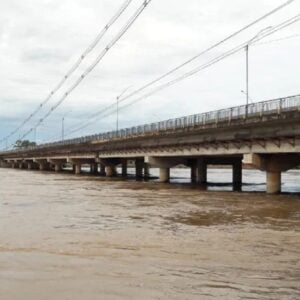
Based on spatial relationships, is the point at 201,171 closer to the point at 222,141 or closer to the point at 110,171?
the point at 222,141

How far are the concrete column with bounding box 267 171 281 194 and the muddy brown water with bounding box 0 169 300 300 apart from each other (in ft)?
53.2

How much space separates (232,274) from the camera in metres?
11.5

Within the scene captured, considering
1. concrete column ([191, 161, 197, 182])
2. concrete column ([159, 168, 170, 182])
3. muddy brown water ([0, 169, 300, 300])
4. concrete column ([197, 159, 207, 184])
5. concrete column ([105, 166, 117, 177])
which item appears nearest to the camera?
muddy brown water ([0, 169, 300, 300])

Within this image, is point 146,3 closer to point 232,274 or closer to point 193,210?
point 193,210

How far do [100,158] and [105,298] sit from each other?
82494 mm

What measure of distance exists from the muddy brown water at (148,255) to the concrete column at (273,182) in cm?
1620

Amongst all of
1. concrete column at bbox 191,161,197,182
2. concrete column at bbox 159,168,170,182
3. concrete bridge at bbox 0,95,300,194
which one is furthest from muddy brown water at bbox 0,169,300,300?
concrete column at bbox 191,161,197,182

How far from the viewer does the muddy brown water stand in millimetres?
9969

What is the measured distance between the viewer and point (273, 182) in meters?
43.0

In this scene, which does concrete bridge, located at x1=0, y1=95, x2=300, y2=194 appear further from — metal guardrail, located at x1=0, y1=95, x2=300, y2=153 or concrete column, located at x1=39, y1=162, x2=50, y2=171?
concrete column, located at x1=39, y1=162, x2=50, y2=171

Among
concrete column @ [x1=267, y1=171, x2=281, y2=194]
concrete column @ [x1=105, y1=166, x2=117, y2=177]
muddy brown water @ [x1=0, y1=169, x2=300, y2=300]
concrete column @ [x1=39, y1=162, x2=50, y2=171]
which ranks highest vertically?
concrete column @ [x1=39, y1=162, x2=50, y2=171]

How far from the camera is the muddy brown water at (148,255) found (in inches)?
392

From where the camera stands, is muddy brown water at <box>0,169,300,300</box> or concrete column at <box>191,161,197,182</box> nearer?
muddy brown water at <box>0,169,300,300</box>

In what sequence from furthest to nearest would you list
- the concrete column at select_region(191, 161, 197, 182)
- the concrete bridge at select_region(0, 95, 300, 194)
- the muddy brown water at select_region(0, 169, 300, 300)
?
the concrete column at select_region(191, 161, 197, 182) < the concrete bridge at select_region(0, 95, 300, 194) < the muddy brown water at select_region(0, 169, 300, 300)
